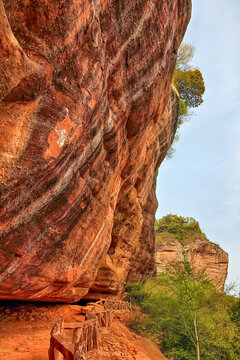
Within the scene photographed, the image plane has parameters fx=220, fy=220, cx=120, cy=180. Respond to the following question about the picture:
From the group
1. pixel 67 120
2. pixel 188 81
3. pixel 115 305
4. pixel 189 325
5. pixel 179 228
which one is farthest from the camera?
pixel 179 228

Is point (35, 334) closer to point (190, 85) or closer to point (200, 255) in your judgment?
point (190, 85)

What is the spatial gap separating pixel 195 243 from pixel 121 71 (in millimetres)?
28158

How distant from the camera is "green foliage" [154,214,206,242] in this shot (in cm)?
3353

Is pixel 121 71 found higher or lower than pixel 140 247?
higher

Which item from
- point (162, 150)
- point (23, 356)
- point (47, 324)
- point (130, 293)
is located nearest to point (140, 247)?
point (130, 293)

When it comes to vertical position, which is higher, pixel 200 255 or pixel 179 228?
pixel 179 228

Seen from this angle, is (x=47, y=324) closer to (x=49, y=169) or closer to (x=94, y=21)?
(x=49, y=169)

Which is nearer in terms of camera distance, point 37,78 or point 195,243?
point 37,78

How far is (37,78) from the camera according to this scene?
4.55 m

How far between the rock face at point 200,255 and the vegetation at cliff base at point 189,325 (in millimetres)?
14896

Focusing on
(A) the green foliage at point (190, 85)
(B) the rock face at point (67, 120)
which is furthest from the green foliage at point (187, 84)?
(B) the rock face at point (67, 120)

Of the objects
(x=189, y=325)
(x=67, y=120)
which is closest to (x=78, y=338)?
(x=67, y=120)

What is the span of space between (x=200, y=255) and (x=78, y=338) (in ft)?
90.0

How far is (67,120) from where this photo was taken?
211 inches
